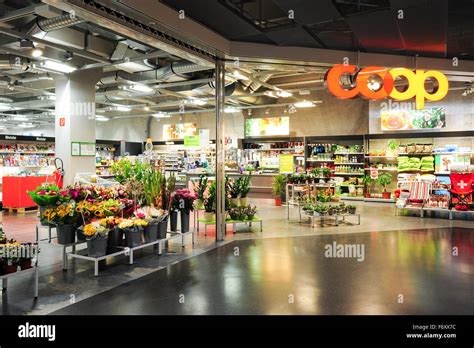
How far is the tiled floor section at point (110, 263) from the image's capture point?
3842 mm

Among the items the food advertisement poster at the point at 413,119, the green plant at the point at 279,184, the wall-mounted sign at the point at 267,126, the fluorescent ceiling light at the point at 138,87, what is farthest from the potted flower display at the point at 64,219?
the wall-mounted sign at the point at 267,126

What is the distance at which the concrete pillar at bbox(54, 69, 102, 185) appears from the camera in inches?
359

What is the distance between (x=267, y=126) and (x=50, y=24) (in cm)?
1086

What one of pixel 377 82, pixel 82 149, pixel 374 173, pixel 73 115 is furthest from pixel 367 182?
pixel 73 115

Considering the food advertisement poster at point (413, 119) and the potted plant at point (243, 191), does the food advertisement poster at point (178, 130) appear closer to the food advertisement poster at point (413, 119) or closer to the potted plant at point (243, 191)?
the food advertisement poster at point (413, 119)

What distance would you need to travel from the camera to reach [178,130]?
18.7 meters

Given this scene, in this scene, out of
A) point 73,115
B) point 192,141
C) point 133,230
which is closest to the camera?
point 133,230

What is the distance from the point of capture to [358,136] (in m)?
14.1

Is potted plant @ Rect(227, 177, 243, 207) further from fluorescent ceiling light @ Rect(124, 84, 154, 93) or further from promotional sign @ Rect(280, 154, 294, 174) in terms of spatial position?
promotional sign @ Rect(280, 154, 294, 174)

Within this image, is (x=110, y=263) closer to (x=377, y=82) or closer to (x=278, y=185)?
(x=377, y=82)

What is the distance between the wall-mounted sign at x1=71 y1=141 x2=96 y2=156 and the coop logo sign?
20.6ft

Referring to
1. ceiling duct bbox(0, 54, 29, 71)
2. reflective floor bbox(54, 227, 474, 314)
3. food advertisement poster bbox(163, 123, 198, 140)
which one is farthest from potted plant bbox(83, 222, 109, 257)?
food advertisement poster bbox(163, 123, 198, 140)

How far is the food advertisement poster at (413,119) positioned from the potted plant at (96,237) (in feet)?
36.1
